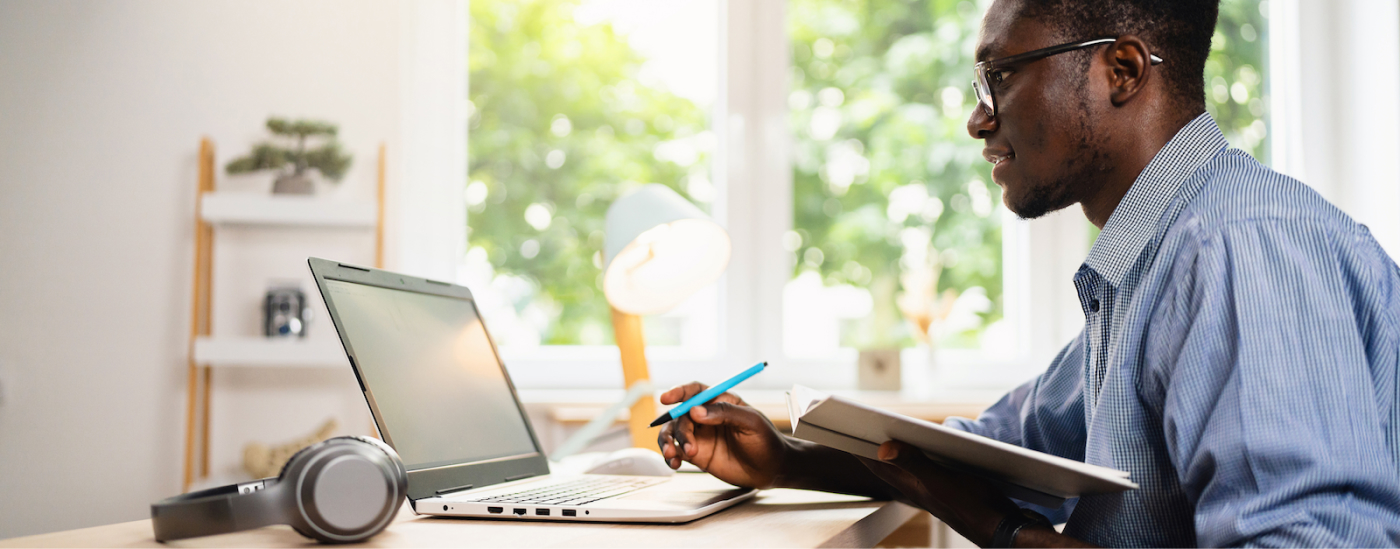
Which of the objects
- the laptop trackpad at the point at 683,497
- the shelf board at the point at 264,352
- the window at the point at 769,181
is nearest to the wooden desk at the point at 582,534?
the laptop trackpad at the point at 683,497

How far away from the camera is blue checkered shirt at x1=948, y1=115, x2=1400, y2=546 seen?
58 centimetres

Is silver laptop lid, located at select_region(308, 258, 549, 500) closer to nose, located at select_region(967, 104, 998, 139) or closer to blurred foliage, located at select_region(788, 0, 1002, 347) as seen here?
nose, located at select_region(967, 104, 998, 139)

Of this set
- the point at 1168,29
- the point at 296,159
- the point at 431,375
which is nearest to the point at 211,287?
the point at 296,159

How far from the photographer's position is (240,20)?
6.87 feet

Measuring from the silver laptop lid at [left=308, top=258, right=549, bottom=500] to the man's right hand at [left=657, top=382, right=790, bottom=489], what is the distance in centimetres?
22

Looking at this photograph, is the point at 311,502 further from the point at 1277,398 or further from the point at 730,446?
the point at 1277,398

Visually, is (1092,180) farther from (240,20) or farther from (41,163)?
(41,163)

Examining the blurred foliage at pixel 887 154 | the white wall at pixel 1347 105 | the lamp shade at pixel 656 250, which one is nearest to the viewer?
the lamp shade at pixel 656 250

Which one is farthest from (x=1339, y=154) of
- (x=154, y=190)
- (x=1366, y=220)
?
(x=154, y=190)

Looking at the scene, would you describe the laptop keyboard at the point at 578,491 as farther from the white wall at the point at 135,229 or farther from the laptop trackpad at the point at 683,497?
the white wall at the point at 135,229

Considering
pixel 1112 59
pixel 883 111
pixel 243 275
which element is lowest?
pixel 243 275

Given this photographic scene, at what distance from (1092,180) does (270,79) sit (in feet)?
6.15

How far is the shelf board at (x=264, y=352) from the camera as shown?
74.6 inches

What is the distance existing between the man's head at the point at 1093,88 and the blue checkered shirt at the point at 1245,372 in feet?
0.30
